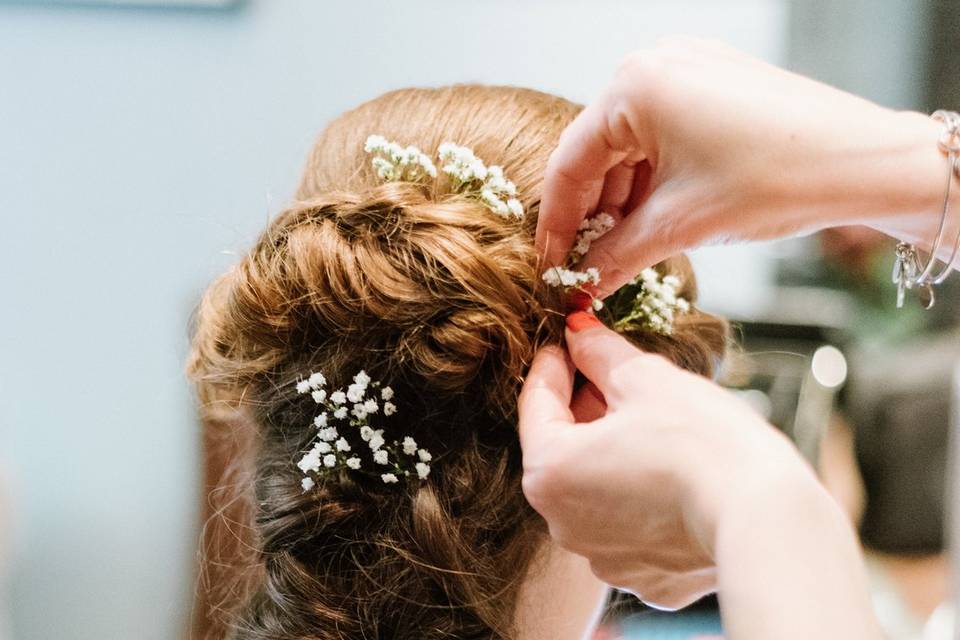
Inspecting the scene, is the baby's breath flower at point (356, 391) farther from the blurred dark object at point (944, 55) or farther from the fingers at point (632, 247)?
the blurred dark object at point (944, 55)

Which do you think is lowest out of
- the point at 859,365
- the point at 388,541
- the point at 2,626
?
the point at 2,626

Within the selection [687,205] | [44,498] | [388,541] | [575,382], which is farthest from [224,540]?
[44,498]

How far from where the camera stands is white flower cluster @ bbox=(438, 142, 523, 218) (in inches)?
33.4

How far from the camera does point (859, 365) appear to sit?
2.12 metres

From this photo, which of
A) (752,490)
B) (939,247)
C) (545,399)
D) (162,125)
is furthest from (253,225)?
(752,490)

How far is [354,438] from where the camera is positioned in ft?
2.80

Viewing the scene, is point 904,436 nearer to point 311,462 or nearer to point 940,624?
point 940,624

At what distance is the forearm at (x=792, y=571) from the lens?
1.73 ft

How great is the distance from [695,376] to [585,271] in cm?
21

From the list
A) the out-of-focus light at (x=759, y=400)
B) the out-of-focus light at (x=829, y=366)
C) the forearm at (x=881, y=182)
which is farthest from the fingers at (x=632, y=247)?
the out-of-focus light at (x=829, y=366)

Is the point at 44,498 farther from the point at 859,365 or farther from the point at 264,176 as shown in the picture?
the point at 859,365

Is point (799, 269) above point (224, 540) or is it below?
below

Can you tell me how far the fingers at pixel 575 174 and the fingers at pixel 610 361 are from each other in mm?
74

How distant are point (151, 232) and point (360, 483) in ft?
5.51
